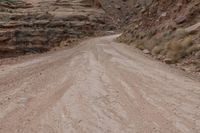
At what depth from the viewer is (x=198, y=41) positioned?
51.8ft

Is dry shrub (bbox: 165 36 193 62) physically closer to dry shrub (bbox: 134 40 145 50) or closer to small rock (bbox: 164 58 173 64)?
small rock (bbox: 164 58 173 64)

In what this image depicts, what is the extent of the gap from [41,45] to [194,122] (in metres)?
20.3

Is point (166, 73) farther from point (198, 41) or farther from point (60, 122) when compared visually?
point (60, 122)

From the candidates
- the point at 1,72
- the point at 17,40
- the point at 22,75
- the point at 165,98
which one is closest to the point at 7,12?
the point at 17,40

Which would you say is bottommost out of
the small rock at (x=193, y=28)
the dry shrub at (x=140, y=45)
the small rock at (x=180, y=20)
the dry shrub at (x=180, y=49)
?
the dry shrub at (x=140, y=45)

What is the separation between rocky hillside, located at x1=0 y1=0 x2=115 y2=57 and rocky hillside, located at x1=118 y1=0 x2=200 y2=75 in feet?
19.6

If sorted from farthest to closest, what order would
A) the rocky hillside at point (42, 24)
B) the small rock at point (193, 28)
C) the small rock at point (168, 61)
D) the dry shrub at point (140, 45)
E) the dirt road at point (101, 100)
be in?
the rocky hillside at point (42, 24) < the dry shrub at point (140, 45) < the small rock at point (193, 28) < the small rock at point (168, 61) < the dirt road at point (101, 100)

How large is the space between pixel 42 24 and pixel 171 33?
13.5 metres

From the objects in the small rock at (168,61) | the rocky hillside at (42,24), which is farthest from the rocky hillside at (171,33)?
the rocky hillside at (42,24)

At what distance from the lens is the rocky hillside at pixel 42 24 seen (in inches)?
1045

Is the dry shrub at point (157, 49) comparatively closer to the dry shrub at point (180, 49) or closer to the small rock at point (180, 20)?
the dry shrub at point (180, 49)

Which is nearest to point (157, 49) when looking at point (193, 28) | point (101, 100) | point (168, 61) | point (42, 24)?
point (193, 28)

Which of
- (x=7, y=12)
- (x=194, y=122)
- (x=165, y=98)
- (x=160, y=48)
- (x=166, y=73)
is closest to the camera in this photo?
(x=194, y=122)

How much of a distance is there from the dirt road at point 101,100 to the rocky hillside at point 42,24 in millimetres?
11807
